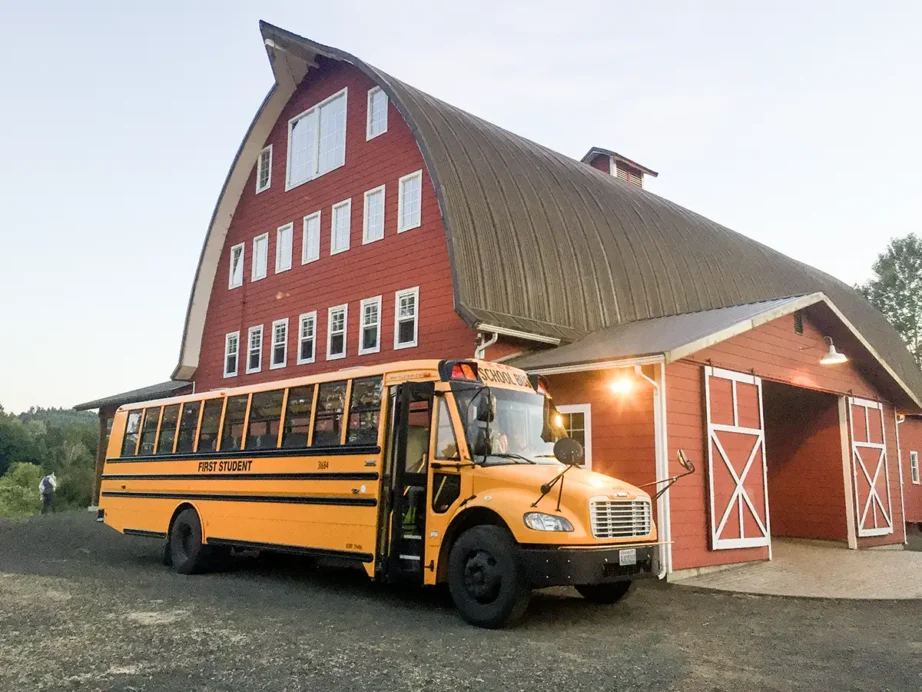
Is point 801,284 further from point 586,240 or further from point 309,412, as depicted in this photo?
point 309,412

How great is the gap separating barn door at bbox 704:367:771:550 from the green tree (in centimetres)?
3918

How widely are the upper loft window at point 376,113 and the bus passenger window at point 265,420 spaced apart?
10783 millimetres

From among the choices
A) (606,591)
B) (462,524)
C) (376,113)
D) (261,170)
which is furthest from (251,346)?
(606,591)

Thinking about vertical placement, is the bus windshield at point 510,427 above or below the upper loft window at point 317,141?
below

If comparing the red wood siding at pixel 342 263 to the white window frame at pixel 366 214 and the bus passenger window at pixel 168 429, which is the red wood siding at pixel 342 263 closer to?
the white window frame at pixel 366 214

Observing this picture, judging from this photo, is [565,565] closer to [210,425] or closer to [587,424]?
[587,424]

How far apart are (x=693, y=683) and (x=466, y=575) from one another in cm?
308

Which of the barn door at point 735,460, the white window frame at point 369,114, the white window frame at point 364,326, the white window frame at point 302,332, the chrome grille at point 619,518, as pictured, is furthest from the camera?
the white window frame at point 302,332

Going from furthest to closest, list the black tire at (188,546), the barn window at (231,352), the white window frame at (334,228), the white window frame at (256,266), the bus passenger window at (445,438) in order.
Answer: the barn window at (231,352) < the white window frame at (256,266) < the white window frame at (334,228) < the black tire at (188,546) < the bus passenger window at (445,438)

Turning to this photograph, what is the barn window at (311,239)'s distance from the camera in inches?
894

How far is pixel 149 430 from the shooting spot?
48.8ft

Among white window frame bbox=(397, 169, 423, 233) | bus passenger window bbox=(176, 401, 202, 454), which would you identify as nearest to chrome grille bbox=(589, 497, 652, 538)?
bus passenger window bbox=(176, 401, 202, 454)

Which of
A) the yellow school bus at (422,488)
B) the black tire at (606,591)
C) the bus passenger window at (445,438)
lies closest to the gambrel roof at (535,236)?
the yellow school bus at (422,488)

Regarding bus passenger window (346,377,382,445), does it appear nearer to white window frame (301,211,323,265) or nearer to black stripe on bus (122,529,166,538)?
black stripe on bus (122,529,166,538)
